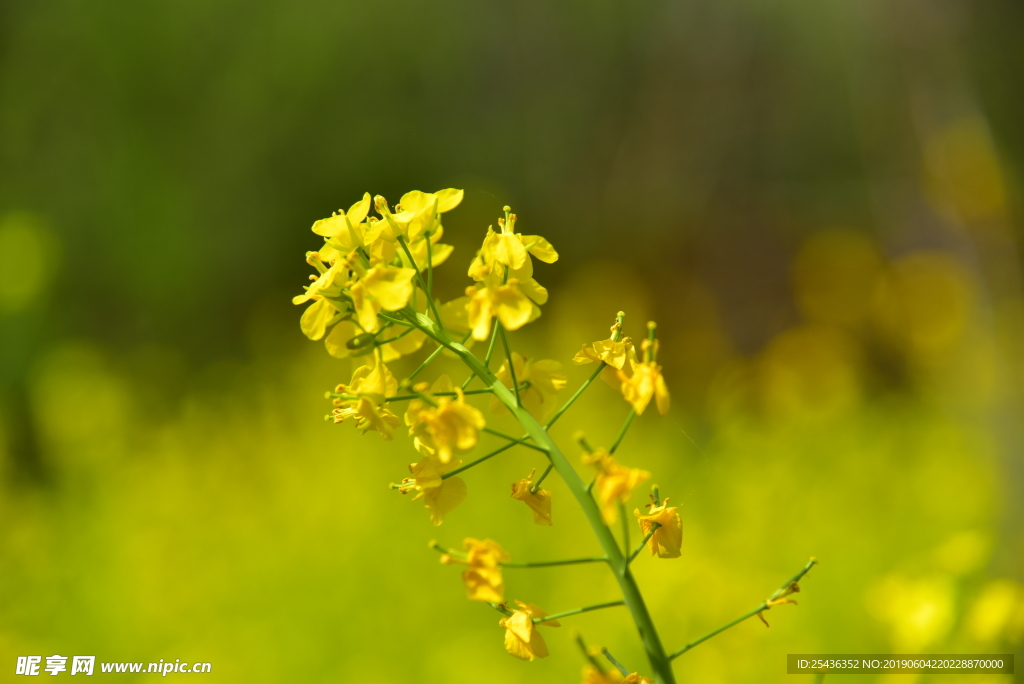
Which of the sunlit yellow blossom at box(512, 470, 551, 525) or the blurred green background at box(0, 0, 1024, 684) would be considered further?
the blurred green background at box(0, 0, 1024, 684)

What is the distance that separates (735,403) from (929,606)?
3.85 ft

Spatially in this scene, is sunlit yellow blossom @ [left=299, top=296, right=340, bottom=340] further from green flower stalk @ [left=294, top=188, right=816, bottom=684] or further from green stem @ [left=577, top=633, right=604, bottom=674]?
green stem @ [left=577, top=633, right=604, bottom=674]

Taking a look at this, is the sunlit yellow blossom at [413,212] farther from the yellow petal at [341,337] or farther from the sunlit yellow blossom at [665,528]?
the sunlit yellow blossom at [665,528]

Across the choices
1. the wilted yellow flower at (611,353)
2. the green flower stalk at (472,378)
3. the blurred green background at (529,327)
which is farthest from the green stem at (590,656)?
the blurred green background at (529,327)

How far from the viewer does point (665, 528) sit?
33 centimetres

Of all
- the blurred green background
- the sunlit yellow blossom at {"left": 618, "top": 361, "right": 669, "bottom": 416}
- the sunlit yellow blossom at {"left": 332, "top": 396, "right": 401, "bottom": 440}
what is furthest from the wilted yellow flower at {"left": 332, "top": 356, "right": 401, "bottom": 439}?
the blurred green background

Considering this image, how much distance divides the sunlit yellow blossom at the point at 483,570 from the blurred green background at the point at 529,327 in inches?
19.6

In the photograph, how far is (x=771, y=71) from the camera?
2184 millimetres

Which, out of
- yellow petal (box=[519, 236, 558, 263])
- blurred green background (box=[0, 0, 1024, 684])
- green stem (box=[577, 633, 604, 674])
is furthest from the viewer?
blurred green background (box=[0, 0, 1024, 684])

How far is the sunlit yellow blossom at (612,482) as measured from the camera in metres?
0.27

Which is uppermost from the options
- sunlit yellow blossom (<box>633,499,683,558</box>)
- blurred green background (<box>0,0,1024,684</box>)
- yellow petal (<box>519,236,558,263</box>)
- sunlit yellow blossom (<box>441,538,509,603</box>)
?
blurred green background (<box>0,0,1024,684</box>)

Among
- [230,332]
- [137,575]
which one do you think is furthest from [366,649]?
[230,332]

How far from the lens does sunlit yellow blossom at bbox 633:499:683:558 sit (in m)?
0.33

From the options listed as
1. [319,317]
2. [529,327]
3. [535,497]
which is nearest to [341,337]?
[319,317]
